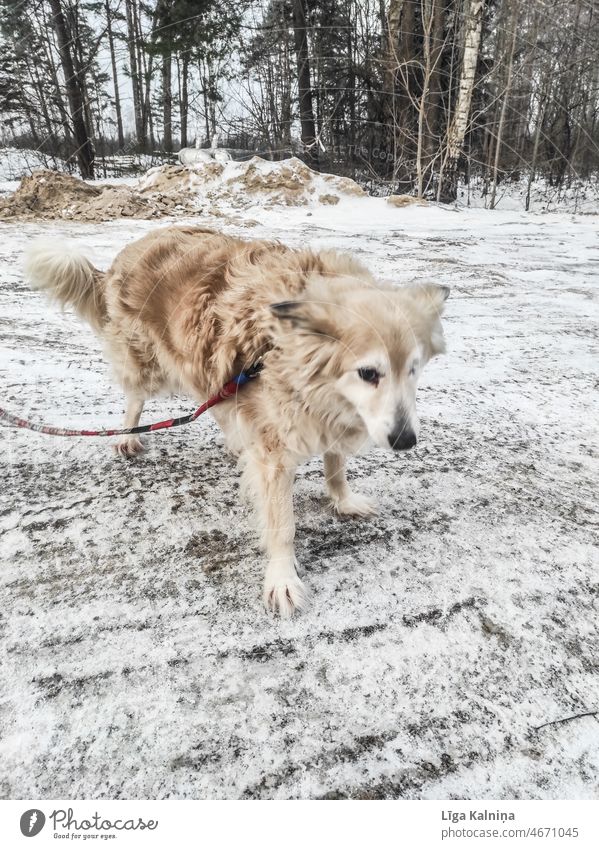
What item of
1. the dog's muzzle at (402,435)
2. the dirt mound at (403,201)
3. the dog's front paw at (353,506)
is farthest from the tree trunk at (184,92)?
the dog's muzzle at (402,435)

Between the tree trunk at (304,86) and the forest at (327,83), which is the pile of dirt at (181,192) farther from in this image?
the tree trunk at (304,86)

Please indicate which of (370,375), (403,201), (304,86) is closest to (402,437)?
(370,375)

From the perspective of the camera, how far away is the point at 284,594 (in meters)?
1.87

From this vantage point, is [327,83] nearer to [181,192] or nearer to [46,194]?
[181,192]

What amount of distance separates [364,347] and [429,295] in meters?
0.47

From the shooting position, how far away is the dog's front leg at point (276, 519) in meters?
1.94

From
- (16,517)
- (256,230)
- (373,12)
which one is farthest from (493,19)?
(16,517)

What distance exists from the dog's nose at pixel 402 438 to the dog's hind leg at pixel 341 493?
28.6 inches

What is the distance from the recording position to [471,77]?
10734 millimetres

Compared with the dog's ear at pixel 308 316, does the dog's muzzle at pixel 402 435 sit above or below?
below

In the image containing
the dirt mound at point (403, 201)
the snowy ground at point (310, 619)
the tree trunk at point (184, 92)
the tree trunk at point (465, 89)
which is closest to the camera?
the snowy ground at point (310, 619)

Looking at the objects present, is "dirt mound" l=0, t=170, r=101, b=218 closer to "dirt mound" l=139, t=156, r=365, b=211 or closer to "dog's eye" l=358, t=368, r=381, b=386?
"dirt mound" l=139, t=156, r=365, b=211

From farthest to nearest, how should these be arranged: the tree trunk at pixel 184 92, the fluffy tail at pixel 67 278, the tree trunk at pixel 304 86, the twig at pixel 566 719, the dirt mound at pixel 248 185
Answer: the tree trunk at pixel 304 86, the dirt mound at pixel 248 185, the tree trunk at pixel 184 92, the fluffy tail at pixel 67 278, the twig at pixel 566 719

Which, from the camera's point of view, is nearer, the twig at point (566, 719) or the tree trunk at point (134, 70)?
the twig at point (566, 719)
